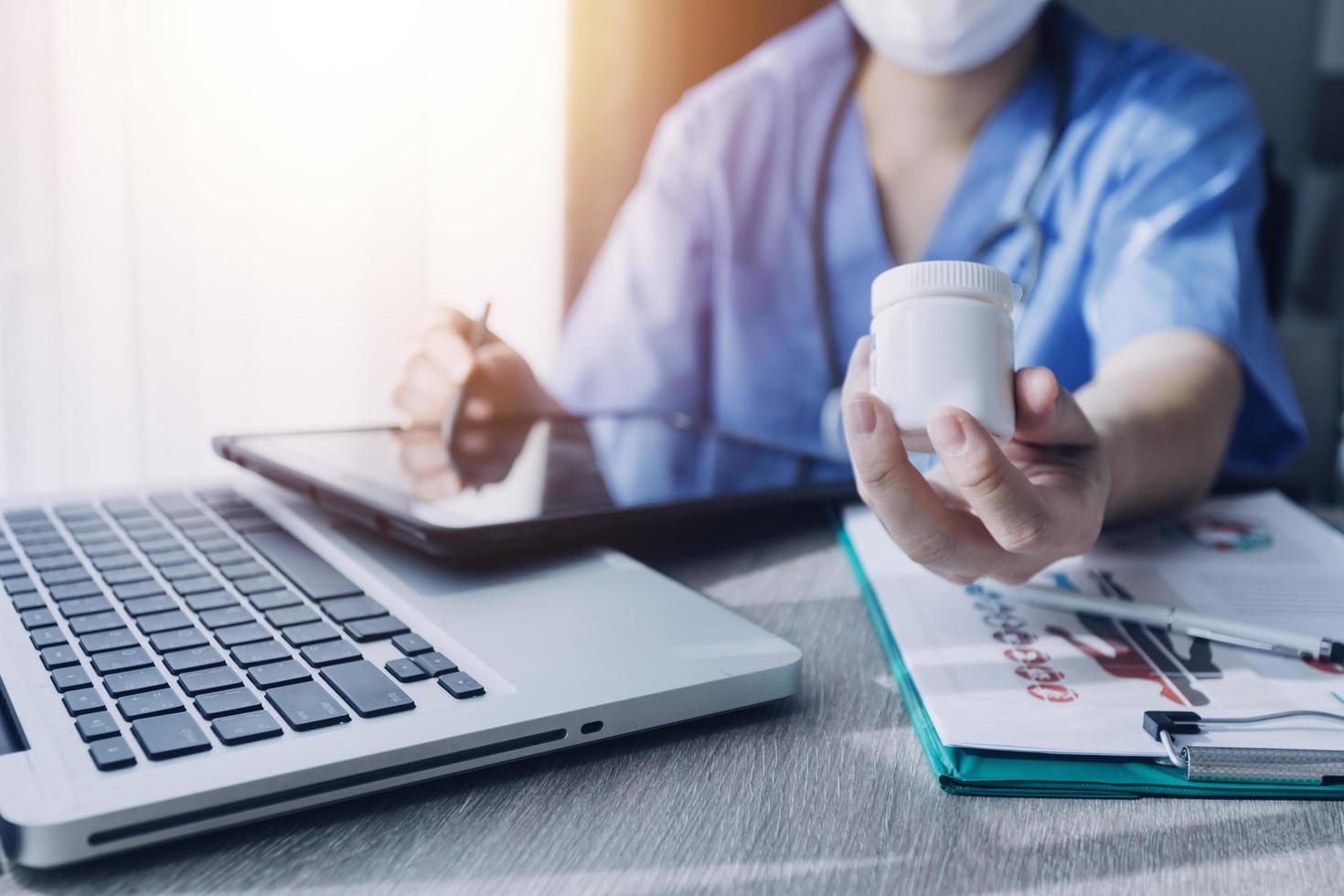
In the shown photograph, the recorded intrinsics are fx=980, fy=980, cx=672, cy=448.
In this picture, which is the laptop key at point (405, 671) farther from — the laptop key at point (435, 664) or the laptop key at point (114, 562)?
the laptop key at point (114, 562)

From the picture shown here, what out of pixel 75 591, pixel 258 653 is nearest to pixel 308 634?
pixel 258 653

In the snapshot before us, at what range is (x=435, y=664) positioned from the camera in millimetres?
330

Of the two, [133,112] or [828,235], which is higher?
[133,112]

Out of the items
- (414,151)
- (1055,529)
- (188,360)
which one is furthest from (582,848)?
(414,151)

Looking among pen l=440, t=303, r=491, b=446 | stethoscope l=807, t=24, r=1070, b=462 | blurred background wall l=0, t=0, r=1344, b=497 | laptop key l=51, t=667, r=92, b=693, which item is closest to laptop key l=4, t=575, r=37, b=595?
laptop key l=51, t=667, r=92, b=693

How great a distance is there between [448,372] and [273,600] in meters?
0.34

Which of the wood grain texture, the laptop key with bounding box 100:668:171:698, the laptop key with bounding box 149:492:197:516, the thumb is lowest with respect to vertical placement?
the wood grain texture

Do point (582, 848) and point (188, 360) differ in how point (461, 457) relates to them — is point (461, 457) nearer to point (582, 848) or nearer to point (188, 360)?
point (582, 848)

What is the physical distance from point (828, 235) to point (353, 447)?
0.55 m

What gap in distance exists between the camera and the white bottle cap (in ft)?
1.13

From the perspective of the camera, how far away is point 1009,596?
18.4 inches

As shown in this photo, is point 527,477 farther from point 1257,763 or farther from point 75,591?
point 1257,763

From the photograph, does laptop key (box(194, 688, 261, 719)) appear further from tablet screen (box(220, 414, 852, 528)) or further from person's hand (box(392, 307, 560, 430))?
person's hand (box(392, 307, 560, 430))

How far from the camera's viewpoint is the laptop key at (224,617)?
1.19 ft
